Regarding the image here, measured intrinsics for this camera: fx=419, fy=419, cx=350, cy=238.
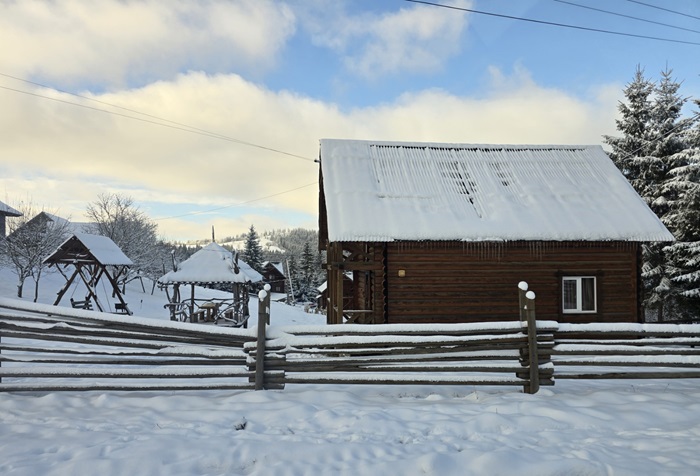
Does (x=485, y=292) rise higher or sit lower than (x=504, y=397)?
higher

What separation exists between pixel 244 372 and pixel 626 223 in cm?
1240

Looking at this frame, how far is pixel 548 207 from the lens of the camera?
13.6 metres

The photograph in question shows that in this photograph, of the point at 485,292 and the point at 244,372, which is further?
the point at 485,292

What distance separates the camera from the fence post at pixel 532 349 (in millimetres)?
6828

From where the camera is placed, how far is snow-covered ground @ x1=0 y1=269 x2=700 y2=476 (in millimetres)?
4441

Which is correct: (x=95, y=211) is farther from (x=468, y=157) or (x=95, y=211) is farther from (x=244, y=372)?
(x=244, y=372)

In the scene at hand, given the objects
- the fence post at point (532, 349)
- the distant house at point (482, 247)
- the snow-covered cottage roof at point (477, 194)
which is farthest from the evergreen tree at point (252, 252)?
the fence post at point (532, 349)

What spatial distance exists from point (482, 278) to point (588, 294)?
11.8 feet

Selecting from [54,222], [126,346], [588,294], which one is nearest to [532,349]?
[126,346]

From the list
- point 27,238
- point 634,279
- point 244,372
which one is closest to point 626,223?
point 634,279

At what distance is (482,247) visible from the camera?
42.1 feet

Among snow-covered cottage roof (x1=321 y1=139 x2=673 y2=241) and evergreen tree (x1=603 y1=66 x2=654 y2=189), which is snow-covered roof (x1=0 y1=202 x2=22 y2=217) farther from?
evergreen tree (x1=603 y1=66 x2=654 y2=189)

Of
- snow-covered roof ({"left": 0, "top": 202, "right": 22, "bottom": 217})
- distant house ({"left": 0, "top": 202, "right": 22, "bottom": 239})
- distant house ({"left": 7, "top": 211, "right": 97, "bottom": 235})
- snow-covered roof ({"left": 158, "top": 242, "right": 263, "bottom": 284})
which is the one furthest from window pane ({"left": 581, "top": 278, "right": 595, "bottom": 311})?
snow-covered roof ({"left": 0, "top": 202, "right": 22, "bottom": 217})

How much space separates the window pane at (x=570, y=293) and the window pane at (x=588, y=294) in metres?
0.25
